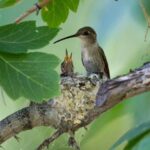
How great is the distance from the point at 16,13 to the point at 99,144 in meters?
0.57

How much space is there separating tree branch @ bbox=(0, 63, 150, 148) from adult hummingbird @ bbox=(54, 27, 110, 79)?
11.8 inches

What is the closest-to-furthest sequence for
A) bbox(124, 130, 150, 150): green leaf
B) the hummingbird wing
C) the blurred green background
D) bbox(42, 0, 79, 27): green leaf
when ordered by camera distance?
1. bbox(124, 130, 150, 150): green leaf
2. bbox(42, 0, 79, 27): green leaf
3. the blurred green background
4. the hummingbird wing

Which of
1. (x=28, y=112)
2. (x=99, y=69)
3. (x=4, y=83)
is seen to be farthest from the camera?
(x=99, y=69)

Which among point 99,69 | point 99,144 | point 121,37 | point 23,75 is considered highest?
point 23,75

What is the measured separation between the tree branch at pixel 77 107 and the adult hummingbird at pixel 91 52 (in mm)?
300

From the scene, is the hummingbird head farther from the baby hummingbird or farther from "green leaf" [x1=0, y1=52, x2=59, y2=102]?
"green leaf" [x1=0, y1=52, x2=59, y2=102]

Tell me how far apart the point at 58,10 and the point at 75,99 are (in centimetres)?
51

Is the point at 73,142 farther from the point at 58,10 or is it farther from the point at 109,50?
the point at 109,50

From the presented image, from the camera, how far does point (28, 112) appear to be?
1.19 meters

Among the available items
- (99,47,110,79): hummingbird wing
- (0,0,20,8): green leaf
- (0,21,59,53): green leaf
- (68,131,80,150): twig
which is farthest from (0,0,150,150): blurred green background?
(0,21,59,53): green leaf

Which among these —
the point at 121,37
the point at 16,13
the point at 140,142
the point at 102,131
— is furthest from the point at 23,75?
the point at 121,37

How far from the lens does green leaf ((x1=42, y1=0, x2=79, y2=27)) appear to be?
100 cm

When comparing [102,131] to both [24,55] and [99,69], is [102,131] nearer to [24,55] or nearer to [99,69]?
[99,69]

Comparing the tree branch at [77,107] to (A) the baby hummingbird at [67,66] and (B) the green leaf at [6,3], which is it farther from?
(B) the green leaf at [6,3]
